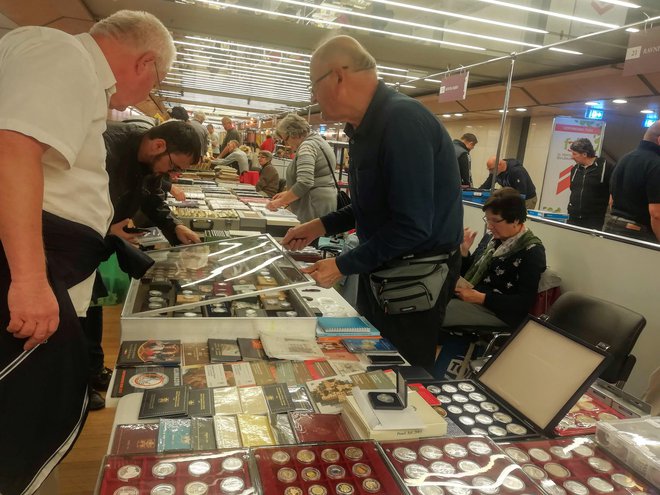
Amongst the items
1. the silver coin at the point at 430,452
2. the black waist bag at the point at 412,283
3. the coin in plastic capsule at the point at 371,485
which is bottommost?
the coin in plastic capsule at the point at 371,485

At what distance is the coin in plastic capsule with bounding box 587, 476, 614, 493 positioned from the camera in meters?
1.08

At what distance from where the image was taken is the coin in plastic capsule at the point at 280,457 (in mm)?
1031

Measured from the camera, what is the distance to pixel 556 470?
1141mm

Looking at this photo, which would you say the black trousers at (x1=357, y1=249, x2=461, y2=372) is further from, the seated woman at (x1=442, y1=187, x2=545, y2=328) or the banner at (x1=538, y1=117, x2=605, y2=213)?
the banner at (x1=538, y1=117, x2=605, y2=213)

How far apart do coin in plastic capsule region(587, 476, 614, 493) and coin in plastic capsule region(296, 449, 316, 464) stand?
24.7 inches

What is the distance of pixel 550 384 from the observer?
54.3 inches

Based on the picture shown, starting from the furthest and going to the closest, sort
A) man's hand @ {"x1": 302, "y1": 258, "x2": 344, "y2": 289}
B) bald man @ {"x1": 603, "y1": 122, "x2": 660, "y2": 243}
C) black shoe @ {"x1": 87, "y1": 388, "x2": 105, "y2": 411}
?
bald man @ {"x1": 603, "y1": 122, "x2": 660, "y2": 243} → black shoe @ {"x1": 87, "y1": 388, "x2": 105, "y2": 411} → man's hand @ {"x1": 302, "y1": 258, "x2": 344, "y2": 289}

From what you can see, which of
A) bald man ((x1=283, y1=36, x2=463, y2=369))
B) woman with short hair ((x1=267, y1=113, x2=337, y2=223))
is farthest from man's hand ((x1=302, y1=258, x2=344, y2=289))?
woman with short hair ((x1=267, y1=113, x2=337, y2=223))

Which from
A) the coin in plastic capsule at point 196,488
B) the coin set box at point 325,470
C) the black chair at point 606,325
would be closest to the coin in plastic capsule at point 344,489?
the coin set box at point 325,470

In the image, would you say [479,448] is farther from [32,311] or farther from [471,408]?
[32,311]

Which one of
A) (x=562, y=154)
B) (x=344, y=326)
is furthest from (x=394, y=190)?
(x=562, y=154)

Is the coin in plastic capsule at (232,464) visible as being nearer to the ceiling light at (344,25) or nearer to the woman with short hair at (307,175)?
the woman with short hair at (307,175)

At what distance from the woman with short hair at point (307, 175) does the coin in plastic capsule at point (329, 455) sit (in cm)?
348

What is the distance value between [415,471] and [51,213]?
3.50ft
